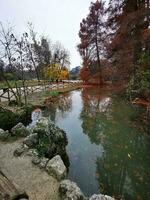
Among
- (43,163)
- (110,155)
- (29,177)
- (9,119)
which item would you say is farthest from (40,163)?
(9,119)

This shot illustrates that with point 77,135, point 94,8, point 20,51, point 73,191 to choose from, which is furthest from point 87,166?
point 94,8

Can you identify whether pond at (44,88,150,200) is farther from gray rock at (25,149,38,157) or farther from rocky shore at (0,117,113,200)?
gray rock at (25,149,38,157)

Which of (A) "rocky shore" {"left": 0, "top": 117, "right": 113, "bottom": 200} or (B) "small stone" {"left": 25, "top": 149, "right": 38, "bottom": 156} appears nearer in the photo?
(A) "rocky shore" {"left": 0, "top": 117, "right": 113, "bottom": 200}

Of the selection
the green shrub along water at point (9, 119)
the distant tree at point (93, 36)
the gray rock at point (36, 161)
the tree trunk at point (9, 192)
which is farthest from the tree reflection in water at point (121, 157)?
the distant tree at point (93, 36)

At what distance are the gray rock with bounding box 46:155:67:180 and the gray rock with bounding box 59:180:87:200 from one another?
23.4 inches

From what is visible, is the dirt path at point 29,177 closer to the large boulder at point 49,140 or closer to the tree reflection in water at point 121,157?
the large boulder at point 49,140

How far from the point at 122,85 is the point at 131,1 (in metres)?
7.15

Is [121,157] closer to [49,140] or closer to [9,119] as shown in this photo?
[49,140]

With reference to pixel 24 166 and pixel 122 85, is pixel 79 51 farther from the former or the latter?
pixel 24 166

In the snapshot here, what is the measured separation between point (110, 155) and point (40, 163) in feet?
7.88

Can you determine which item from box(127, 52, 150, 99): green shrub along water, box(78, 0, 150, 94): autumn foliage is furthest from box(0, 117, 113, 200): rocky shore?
box(78, 0, 150, 94): autumn foliage

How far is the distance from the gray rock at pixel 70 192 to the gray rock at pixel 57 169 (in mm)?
594

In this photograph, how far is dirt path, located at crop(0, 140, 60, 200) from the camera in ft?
16.4

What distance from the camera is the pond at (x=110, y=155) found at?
5.74m
